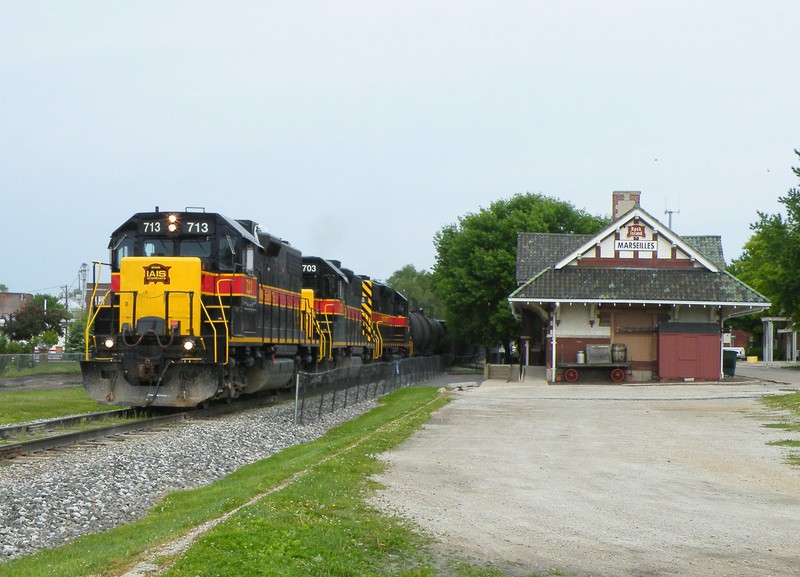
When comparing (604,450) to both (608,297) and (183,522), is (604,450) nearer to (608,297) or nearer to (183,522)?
(183,522)

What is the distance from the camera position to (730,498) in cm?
1038

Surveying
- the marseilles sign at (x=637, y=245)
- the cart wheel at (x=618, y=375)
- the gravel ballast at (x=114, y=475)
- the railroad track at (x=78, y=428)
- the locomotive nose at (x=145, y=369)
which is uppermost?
the marseilles sign at (x=637, y=245)

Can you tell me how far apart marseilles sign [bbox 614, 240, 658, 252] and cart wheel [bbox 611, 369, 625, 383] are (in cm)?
513

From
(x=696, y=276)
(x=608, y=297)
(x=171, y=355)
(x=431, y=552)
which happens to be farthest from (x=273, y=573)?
(x=696, y=276)

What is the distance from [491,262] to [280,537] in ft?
154

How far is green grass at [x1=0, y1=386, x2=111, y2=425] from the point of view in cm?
2120

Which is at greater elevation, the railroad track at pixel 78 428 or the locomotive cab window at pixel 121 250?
the locomotive cab window at pixel 121 250

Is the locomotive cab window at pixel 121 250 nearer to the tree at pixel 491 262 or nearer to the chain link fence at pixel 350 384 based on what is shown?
the chain link fence at pixel 350 384

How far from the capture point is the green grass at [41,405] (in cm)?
2120

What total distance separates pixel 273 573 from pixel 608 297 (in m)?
30.2

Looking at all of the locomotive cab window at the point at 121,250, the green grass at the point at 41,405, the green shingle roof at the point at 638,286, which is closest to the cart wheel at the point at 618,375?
the green shingle roof at the point at 638,286

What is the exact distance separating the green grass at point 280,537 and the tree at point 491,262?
42.1m

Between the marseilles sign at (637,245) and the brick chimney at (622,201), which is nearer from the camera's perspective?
the marseilles sign at (637,245)

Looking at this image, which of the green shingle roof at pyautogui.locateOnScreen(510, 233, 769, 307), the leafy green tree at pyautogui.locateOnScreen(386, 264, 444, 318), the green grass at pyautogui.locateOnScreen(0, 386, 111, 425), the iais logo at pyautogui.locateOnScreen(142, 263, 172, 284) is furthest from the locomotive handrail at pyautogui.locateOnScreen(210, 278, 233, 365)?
the leafy green tree at pyautogui.locateOnScreen(386, 264, 444, 318)
